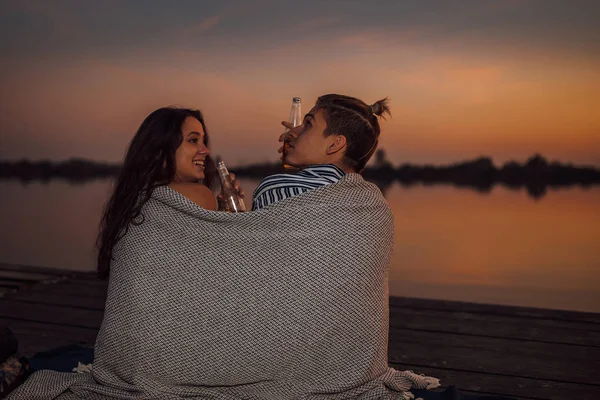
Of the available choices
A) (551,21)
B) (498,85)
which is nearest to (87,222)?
(498,85)

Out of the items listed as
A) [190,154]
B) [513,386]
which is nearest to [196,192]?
[190,154]

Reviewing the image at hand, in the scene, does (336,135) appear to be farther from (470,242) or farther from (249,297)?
(470,242)

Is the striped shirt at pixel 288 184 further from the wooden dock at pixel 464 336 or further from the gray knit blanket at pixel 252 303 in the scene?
the wooden dock at pixel 464 336

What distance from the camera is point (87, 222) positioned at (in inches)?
412

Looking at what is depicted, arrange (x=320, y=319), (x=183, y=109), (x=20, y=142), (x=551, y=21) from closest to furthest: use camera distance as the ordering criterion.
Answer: (x=320, y=319), (x=183, y=109), (x=551, y=21), (x=20, y=142)

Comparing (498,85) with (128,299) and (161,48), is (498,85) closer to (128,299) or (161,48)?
(161,48)

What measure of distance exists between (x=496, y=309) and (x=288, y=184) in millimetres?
2587

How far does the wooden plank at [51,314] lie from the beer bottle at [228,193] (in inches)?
64.3

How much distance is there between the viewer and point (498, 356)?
11.3ft

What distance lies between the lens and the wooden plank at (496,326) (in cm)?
381

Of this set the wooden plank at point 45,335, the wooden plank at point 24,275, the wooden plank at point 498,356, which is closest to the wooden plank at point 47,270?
the wooden plank at point 24,275

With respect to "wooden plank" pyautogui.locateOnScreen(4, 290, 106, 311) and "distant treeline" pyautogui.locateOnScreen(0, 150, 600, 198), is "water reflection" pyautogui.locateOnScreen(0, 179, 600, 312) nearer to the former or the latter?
"distant treeline" pyautogui.locateOnScreen(0, 150, 600, 198)

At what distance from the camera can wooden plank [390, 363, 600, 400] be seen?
2.92 m

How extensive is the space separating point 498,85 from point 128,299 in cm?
748
